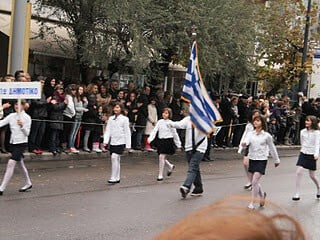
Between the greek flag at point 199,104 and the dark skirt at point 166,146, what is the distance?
1219 mm

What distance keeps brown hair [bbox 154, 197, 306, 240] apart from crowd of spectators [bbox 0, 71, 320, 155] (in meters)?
11.0

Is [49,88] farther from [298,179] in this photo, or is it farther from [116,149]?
[298,179]

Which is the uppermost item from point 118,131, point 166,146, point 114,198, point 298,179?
point 118,131

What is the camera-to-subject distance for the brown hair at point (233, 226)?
1.17m

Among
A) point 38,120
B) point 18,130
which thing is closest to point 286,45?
point 38,120

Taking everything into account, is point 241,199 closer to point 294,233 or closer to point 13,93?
point 294,233

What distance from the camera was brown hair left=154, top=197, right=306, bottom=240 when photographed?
3.83ft

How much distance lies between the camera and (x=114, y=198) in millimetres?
10117

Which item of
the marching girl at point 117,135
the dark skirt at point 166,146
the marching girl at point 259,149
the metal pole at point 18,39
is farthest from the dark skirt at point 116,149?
the metal pole at point 18,39

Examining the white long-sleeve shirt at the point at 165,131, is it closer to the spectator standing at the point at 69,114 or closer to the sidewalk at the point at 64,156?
the spectator standing at the point at 69,114

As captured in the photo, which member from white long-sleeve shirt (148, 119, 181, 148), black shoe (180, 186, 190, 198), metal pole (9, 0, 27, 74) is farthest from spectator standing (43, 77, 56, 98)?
black shoe (180, 186, 190, 198)

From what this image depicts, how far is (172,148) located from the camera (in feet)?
41.4

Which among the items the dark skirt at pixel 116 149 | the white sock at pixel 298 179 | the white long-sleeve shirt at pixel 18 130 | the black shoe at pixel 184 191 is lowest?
Result: the black shoe at pixel 184 191

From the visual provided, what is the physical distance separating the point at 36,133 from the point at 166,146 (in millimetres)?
3455
